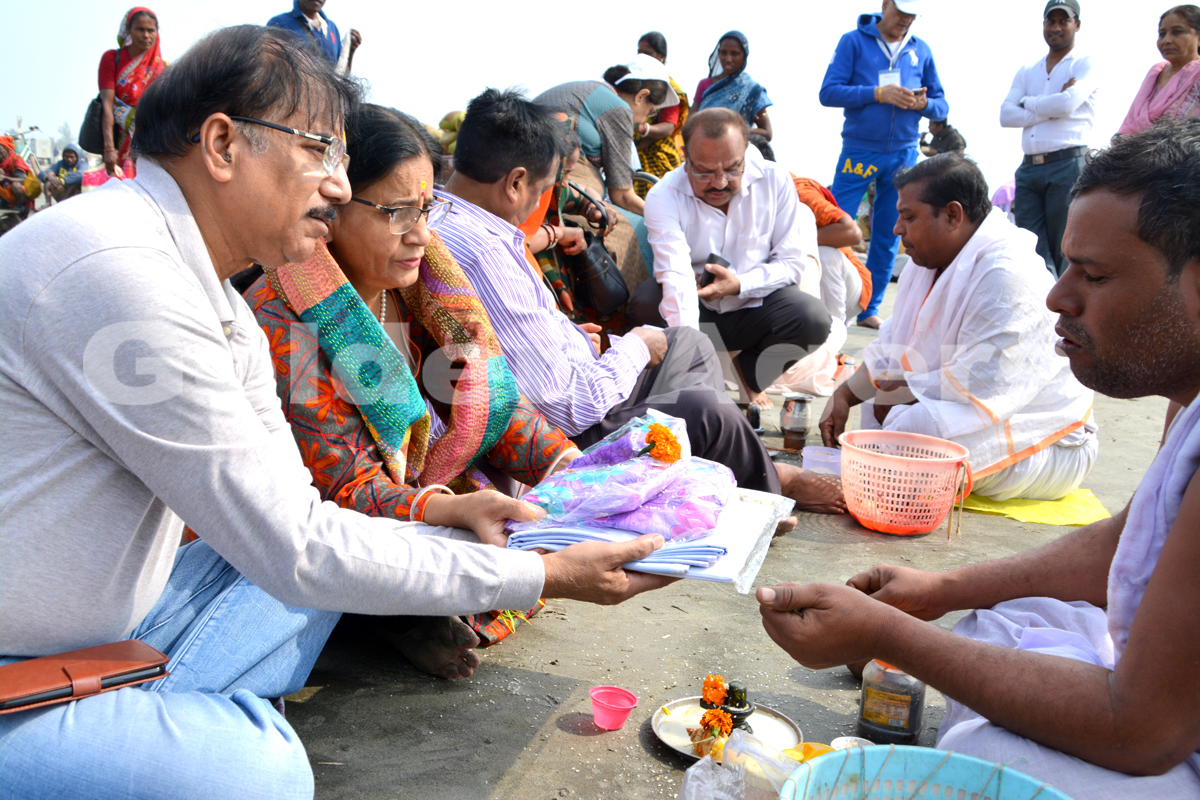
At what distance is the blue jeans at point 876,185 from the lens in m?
7.62

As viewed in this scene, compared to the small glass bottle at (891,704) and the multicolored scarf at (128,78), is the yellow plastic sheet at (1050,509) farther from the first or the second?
the multicolored scarf at (128,78)

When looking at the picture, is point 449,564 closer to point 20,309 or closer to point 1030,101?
point 20,309

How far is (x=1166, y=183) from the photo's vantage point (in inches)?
60.8

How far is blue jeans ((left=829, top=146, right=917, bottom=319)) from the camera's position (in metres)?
7.62

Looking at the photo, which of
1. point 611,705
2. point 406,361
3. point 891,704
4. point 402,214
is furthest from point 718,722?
point 402,214

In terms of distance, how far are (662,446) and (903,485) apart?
1.65 meters

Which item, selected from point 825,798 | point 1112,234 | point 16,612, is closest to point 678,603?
point 825,798

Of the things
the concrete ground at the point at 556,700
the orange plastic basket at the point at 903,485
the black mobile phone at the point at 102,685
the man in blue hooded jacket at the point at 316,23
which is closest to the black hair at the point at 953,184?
the orange plastic basket at the point at 903,485

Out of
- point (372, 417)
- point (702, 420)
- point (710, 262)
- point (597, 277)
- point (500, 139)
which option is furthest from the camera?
point (710, 262)

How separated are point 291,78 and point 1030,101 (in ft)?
24.5

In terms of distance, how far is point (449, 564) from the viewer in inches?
64.6

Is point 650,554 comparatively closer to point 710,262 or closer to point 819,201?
point 710,262

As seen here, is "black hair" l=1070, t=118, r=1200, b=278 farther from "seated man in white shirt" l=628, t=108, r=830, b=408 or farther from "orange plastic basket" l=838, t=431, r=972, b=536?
"seated man in white shirt" l=628, t=108, r=830, b=408

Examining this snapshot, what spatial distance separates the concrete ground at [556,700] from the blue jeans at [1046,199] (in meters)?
5.47
